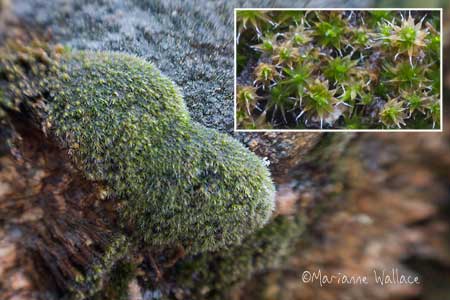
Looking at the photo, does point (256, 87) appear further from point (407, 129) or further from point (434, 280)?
point (434, 280)

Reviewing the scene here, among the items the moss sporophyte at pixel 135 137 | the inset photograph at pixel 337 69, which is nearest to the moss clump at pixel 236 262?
the moss sporophyte at pixel 135 137

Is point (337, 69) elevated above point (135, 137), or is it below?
above

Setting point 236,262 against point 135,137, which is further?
point 236,262

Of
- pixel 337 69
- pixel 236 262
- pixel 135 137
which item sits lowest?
pixel 236 262

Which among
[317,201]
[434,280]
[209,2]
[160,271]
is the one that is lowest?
[434,280]

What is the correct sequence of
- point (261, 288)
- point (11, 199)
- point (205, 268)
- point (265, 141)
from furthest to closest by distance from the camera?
point (261, 288), point (205, 268), point (265, 141), point (11, 199)

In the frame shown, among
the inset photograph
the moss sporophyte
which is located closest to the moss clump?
the moss sporophyte

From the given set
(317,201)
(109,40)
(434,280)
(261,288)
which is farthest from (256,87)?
(434,280)

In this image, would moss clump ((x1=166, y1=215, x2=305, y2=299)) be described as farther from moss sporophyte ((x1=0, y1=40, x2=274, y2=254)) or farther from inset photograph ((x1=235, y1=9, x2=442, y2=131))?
inset photograph ((x1=235, y1=9, x2=442, y2=131))
